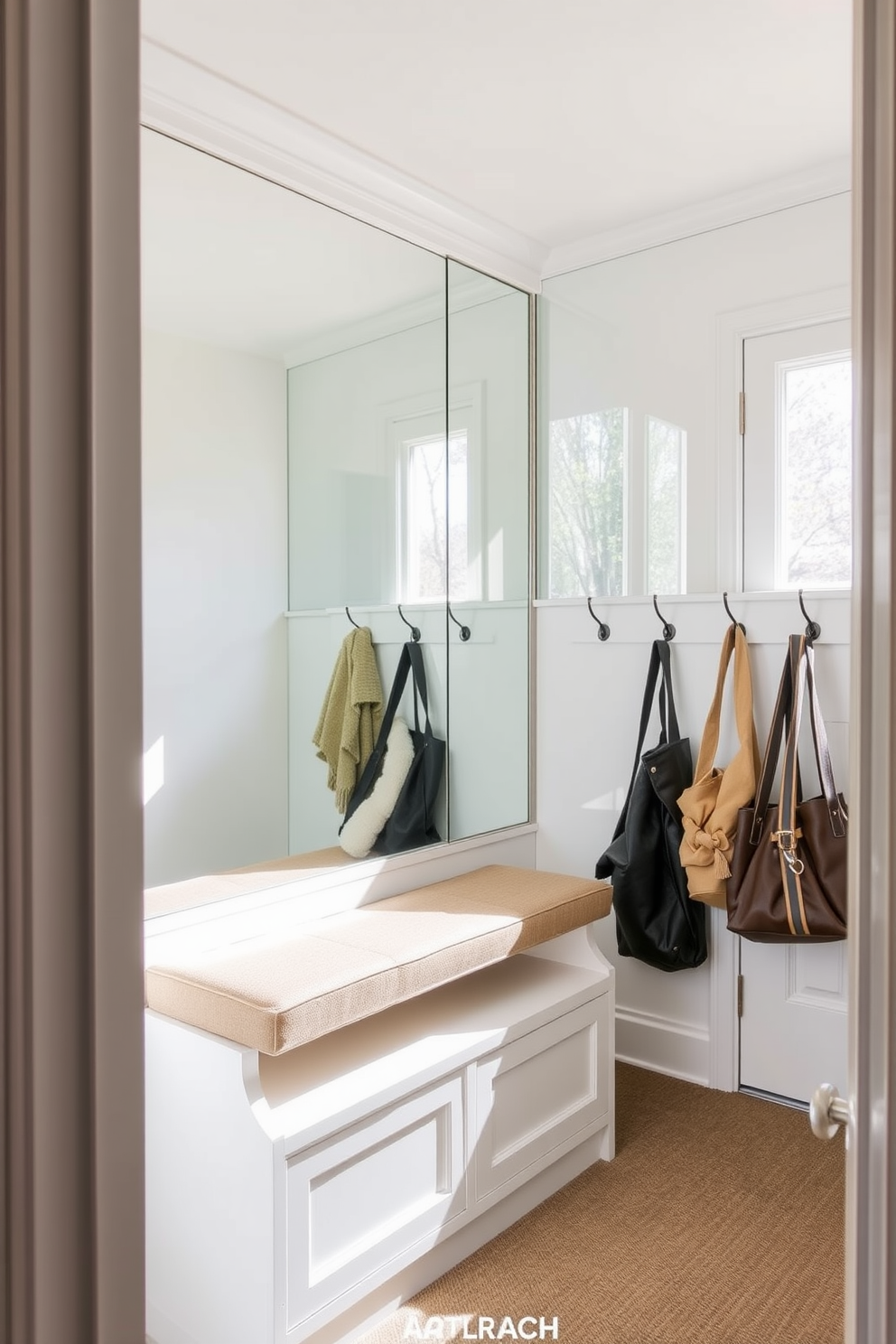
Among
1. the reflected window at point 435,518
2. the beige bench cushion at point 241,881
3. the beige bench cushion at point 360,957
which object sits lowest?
the beige bench cushion at point 360,957

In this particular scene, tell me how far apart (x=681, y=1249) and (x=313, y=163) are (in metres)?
2.55

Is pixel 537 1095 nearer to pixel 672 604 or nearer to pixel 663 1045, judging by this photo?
pixel 663 1045

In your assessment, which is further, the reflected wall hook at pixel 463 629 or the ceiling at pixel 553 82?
the reflected wall hook at pixel 463 629

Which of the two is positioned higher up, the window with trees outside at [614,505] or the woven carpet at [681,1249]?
the window with trees outside at [614,505]

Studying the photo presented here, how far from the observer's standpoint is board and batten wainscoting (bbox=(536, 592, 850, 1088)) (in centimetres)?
253

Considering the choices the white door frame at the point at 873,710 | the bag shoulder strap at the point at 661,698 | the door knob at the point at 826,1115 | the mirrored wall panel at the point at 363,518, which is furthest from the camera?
the bag shoulder strap at the point at 661,698

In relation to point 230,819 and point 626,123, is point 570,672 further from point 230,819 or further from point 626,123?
point 626,123

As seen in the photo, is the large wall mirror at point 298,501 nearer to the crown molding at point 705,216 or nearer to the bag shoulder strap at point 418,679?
the bag shoulder strap at point 418,679

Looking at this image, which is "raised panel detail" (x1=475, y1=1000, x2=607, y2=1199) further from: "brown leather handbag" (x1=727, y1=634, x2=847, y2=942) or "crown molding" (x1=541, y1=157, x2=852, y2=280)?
"crown molding" (x1=541, y1=157, x2=852, y2=280)

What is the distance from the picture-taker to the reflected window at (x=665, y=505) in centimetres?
275

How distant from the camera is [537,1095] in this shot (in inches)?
84.3

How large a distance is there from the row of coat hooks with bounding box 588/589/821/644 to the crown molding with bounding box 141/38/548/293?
108 cm

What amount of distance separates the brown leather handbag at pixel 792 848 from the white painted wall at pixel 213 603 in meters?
1.19

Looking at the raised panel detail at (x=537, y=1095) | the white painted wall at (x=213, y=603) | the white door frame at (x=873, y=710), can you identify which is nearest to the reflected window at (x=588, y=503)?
the white painted wall at (x=213, y=603)
